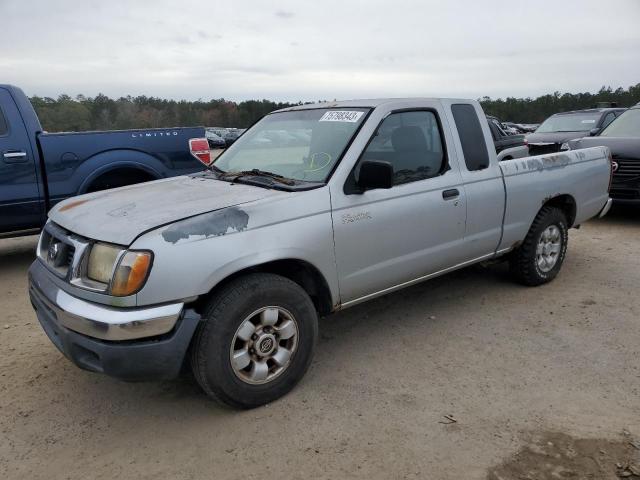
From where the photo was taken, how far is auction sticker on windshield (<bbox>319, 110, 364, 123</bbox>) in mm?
3715

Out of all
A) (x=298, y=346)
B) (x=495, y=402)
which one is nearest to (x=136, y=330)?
(x=298, y=346)

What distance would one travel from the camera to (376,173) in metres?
3.21

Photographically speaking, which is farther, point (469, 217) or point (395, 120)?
point (469, 217)

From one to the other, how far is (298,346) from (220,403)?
→ 567 millimetres

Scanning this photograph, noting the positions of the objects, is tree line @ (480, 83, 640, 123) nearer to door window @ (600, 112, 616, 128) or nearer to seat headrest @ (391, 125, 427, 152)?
→ door window @ (600, 112, 616, 128)

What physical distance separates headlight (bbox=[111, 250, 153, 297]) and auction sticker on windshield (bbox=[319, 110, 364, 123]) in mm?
1816

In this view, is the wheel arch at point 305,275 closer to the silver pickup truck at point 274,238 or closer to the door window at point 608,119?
the silver pickup truck at point 274,238

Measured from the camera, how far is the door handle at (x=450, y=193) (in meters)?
3.93

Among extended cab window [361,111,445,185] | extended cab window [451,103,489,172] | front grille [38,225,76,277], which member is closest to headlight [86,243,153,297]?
front grille [38,225,76,277]

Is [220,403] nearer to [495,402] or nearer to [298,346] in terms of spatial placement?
[298,346]

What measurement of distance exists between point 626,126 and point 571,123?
3.83m

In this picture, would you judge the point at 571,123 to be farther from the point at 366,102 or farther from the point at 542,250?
the point at 366,102

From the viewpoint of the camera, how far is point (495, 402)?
10.2ft

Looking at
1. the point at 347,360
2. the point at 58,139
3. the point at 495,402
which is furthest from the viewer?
the point at 58,139
